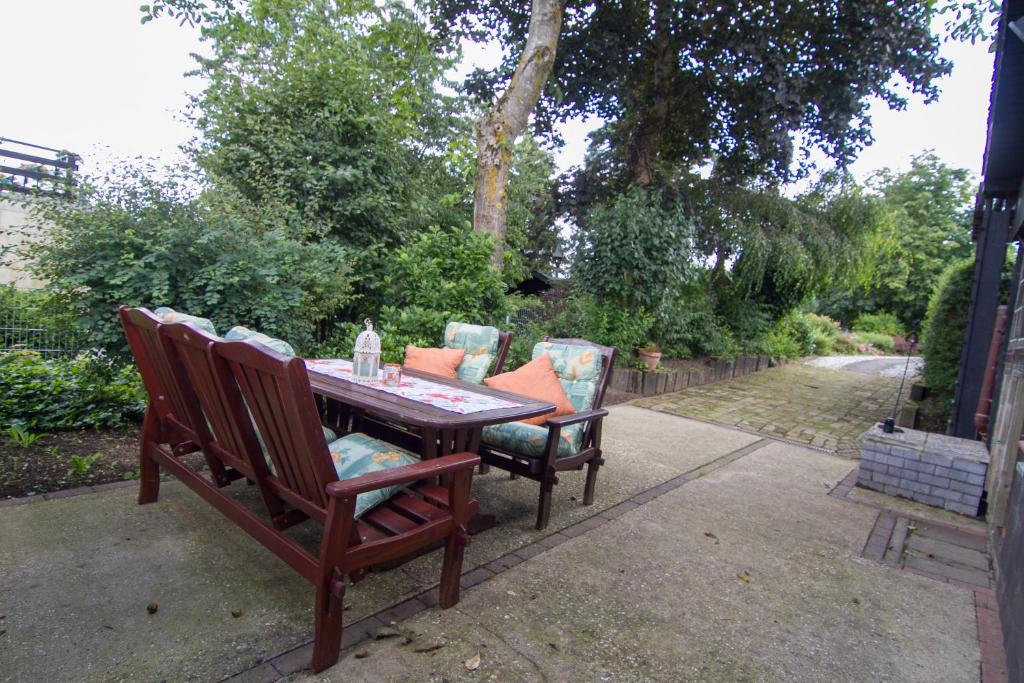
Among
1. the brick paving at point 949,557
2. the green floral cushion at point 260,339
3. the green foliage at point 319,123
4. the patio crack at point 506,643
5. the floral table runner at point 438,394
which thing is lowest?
the patio crack at point 506,643

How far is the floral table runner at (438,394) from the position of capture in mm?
2552

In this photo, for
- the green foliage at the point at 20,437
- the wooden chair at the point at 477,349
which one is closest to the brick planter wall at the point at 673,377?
the wooden chair at the point at 477,349

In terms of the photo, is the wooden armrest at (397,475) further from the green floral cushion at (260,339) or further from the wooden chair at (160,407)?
the wooden chair at (160,407)

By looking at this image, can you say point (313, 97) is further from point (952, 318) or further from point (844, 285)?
point (844, 285)

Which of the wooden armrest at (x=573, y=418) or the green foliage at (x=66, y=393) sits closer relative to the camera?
the wooden armrest at (x=573, y=418)

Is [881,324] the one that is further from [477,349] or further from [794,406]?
[477,349]

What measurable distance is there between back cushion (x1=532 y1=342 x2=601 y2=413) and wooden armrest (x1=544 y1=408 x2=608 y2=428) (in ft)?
0.73

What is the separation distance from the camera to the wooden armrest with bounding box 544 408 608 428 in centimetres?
291

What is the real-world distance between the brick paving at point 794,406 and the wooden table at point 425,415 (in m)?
4.28

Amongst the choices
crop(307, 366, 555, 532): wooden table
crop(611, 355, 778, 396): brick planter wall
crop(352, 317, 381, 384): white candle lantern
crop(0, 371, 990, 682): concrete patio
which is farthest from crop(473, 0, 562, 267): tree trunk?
crop(0, 371, 990, 682): concrete patio

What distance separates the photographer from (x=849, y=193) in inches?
384

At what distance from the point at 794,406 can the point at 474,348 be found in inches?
243

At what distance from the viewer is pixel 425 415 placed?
2271 millimetres

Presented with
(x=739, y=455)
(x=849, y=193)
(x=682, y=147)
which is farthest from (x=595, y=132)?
(x=739, y=455)
